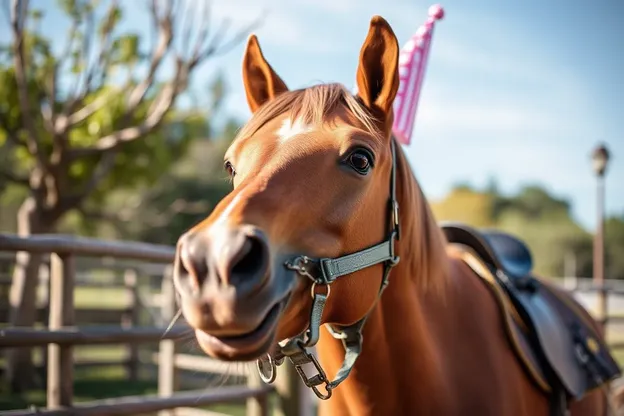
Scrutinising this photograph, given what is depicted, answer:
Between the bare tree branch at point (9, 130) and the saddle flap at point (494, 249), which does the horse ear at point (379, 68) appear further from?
the bare tree branch at point (9, 130)

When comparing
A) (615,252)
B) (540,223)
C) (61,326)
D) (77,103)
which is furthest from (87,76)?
(540,223)

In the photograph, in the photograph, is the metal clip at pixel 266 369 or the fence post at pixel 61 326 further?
the fence post at pixel 61 326

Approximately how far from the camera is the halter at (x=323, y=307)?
1420 mm

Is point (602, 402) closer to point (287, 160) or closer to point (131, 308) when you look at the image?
point (287, 160)

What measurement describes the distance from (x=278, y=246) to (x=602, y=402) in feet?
7.96

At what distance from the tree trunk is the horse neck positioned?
5.50m

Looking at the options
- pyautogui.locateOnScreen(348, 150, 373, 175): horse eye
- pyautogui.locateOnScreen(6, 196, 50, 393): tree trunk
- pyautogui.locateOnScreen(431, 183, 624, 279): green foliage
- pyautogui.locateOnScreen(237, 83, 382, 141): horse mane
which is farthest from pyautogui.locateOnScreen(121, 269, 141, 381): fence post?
pyautogui.locateOnScreen(431, 183, 624, 279): green foliage

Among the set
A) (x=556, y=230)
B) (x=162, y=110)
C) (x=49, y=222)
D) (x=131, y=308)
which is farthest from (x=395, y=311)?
(x=556, y=230)

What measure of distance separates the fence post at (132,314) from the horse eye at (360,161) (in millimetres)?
7842

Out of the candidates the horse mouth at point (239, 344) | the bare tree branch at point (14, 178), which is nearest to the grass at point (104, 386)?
the bare tree branch at point (14, 178)

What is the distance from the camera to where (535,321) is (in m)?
2.33

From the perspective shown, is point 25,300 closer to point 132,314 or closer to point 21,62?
point 132,314

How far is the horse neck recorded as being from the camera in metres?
1.76

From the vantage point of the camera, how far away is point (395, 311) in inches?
71.1
